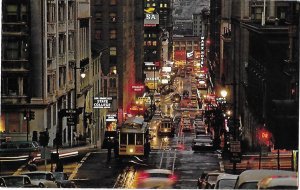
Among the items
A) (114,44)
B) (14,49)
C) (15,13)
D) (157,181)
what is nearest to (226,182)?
(157,181)

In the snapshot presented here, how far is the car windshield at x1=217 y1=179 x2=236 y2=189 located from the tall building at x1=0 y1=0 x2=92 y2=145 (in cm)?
900

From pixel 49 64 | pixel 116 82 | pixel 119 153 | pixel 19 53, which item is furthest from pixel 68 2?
pixel 116 82

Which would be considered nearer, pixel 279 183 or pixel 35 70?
pixel 279 183

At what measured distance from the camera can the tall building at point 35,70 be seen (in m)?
22.1

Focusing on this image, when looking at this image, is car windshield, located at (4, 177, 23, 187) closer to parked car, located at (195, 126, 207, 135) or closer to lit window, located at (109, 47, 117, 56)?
parked car, located at (195, 126, 207, 135)

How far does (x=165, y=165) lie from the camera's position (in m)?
20.0

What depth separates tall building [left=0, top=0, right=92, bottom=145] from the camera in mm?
22125

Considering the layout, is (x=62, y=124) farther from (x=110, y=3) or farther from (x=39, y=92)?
(x=110, y=3)

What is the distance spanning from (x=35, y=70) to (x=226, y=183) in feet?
Answer: 40.6

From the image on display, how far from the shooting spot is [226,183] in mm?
12180

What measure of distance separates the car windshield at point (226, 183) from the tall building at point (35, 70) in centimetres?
900

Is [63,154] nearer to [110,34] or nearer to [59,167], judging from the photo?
[59,167]

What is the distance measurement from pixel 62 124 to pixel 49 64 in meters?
1.65

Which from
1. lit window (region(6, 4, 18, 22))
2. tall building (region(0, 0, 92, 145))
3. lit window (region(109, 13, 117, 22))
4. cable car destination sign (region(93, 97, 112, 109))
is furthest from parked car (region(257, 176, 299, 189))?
lit window (region(109, 13, 117, 22))
